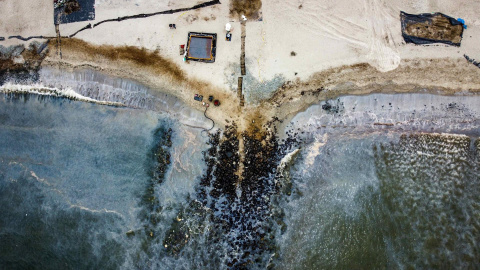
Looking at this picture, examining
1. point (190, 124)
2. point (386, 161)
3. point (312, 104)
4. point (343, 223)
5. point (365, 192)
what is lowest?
point (343, 223)

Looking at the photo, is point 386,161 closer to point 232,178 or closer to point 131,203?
point 232,178

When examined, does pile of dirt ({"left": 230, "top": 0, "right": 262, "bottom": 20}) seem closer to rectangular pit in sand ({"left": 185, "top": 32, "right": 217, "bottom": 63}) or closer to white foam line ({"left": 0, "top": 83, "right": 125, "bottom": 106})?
rectangular pit in sand ({"left": 185, "top": 32, "right": 217, "bottom": 63})

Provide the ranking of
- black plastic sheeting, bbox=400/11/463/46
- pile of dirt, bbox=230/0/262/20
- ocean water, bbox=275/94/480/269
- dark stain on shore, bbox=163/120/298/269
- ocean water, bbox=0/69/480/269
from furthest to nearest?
1. pile of dirt, bbox=230/0/262/20
2. black plastic sheeting, bbox=400/11/463/46
3. dark stain on shore, bbox=163/120/298/269
4. ocean water, bbox=0/69/480/269
5. ocean water, bbox=275/94/480/269

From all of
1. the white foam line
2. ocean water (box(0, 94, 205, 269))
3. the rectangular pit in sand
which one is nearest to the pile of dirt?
the rectangular pit in sand

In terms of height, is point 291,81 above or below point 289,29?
below

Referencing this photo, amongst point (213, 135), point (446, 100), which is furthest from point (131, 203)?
point (446, 100)
